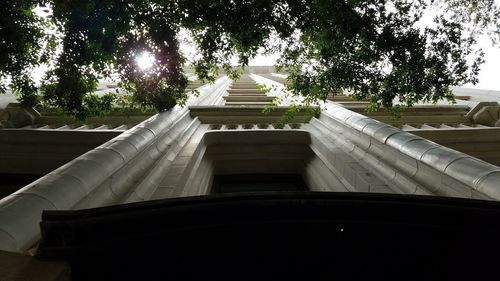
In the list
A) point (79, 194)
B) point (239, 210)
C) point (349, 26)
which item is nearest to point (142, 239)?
point (239, 210)

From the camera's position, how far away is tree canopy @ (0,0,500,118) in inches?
247

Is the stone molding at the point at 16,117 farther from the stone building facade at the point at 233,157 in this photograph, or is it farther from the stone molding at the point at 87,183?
the stone molding at the point at 87,183

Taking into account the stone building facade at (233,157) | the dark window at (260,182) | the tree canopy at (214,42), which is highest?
the tree canopy at (214,42)

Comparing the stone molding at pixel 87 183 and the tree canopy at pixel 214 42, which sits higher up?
the tree canopy at pixel 214 42

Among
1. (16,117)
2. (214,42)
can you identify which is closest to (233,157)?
(214,42)

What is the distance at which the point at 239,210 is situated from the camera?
261cm

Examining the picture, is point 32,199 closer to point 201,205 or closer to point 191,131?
point 201,205

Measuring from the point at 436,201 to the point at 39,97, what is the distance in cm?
760

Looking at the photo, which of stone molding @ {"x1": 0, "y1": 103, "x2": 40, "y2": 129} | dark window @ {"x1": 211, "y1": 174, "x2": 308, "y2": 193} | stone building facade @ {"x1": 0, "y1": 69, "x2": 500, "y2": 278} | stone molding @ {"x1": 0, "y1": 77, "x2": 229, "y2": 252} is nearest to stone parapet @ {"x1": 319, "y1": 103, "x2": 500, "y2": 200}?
stone building facade @ {"x1": 0, "y1": 69, "x2": 500, "y2": 278}

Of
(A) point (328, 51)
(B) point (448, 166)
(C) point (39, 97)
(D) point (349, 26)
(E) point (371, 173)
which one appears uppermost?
(D) point (349, 26)

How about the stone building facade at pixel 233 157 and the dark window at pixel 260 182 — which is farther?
the dark window at pixel 260 182

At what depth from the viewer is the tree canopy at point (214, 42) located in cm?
627

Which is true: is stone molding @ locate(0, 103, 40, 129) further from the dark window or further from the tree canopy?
the dark window

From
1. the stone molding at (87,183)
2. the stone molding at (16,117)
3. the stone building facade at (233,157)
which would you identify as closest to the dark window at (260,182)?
the stone building facade at (233,157)
